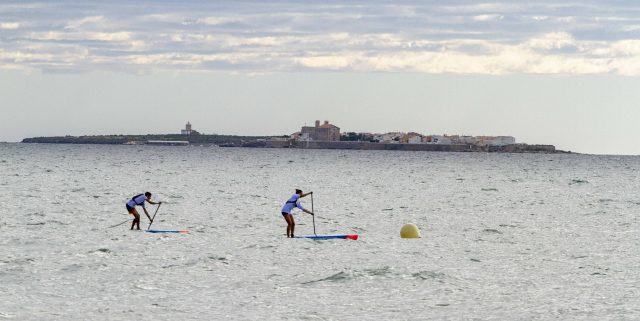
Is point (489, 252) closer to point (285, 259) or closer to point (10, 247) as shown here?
point (285, 259)

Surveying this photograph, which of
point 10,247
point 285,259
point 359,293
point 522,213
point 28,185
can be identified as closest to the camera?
point 359,293

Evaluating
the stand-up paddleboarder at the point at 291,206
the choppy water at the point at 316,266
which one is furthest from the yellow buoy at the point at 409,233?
the stand-up paddleboarder at the point at 291,206

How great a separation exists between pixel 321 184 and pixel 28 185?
2950 centimetres

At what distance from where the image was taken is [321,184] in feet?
330

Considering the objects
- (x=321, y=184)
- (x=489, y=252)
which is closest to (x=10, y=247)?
(x=489, y=252)

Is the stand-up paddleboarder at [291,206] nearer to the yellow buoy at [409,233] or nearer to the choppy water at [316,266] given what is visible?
the choppy water at [316,266]

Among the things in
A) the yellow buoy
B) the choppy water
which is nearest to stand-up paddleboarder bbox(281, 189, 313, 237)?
the choppy water

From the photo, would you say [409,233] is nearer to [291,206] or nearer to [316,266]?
[291,206]

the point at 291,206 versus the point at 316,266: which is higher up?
the point at 291,206

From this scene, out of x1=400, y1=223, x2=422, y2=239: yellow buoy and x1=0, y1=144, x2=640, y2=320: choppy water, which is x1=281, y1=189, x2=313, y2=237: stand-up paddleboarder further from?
x1=400, y1=223, x2=422, y2=239: yellow buoy

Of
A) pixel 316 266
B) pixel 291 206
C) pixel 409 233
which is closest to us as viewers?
pixel 316 266

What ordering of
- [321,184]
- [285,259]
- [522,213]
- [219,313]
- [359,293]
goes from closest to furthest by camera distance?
[219,313]
[359,293]
[285,259]
[522,213]
[321,184]

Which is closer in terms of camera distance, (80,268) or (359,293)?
(359,293)

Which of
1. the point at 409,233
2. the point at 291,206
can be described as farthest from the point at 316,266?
the point at 409,233
